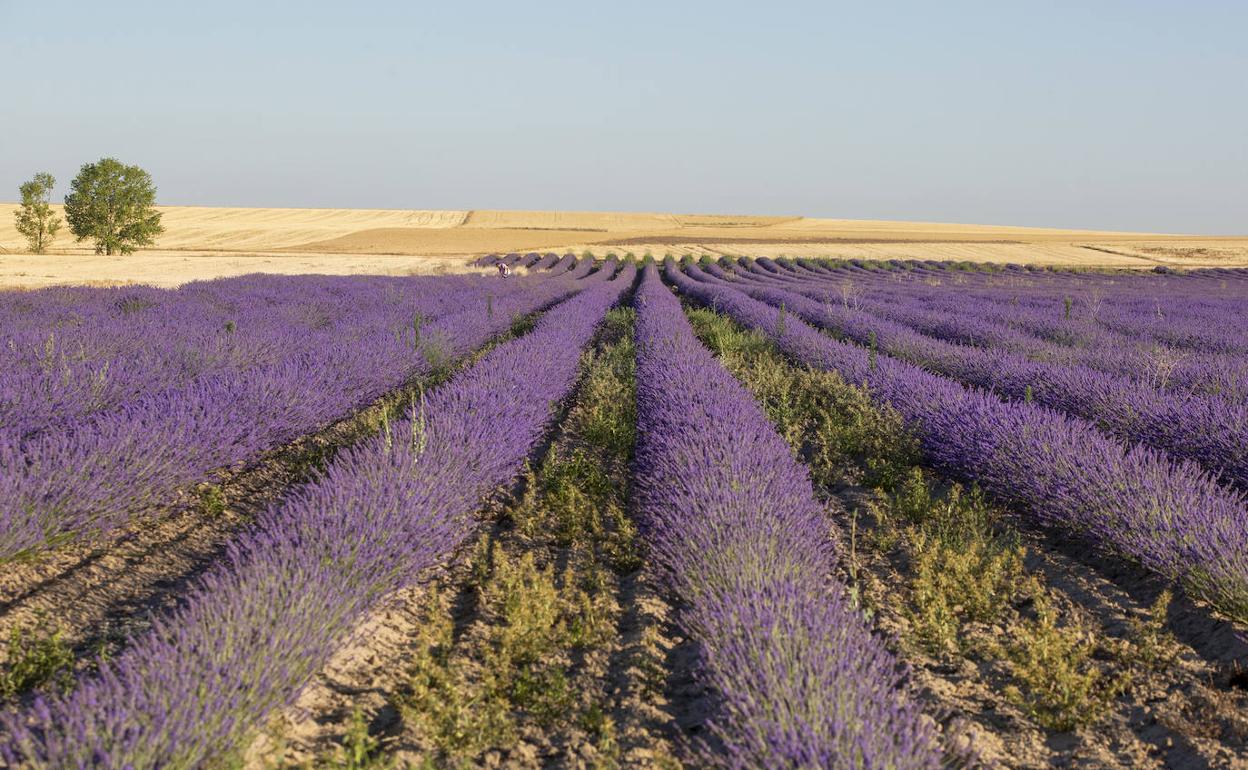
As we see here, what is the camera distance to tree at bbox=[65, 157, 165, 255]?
36.8m

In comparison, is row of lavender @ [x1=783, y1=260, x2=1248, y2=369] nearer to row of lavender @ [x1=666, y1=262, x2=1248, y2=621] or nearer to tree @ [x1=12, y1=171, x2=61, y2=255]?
row of lavender @ [x1=666, y1=262, x2=1248, y2=621]

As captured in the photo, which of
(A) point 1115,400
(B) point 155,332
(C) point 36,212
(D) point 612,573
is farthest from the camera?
(C) point 36,212

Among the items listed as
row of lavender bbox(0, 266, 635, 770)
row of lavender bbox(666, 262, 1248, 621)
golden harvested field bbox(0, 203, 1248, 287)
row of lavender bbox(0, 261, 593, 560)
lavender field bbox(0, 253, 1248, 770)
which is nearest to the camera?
row of lavender bbox(0, 266, 635, 770)

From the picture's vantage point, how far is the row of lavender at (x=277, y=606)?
5.64 ft

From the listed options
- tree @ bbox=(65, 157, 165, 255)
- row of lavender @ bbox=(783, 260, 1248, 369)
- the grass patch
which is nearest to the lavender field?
the grass patch

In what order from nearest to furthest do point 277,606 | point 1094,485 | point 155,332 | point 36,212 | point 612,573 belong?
point 277,606, point 612,573, point 1094,485, point 155,332, point 36,212

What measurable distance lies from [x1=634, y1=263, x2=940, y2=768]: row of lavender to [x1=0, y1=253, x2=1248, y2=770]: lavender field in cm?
2

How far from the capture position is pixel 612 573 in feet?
11.0

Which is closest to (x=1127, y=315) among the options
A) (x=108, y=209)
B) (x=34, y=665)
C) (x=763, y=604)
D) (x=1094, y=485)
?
(x=1094, y=485)

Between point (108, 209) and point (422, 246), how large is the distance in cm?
1488

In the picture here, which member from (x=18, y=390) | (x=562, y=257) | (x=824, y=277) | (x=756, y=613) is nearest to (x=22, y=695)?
(x=756, y=613)

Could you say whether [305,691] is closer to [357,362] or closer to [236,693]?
[236,693]

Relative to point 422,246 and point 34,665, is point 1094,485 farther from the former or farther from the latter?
point 422,246

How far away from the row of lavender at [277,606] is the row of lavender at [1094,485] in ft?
8.71
